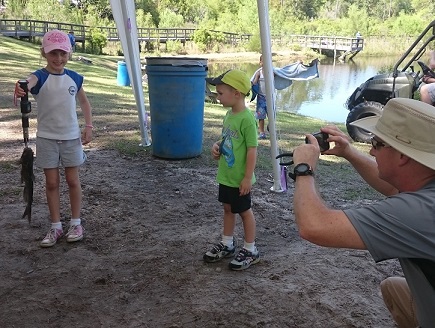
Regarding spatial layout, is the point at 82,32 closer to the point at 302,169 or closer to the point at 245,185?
the point at 245,185

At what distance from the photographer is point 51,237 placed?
141 inches

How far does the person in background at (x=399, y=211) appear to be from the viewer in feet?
5.23

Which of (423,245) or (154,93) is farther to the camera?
(154,93)

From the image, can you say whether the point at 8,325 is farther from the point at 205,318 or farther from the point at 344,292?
the point at 344,292

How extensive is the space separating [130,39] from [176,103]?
1106 millimetres

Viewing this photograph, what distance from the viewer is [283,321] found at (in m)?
2.69

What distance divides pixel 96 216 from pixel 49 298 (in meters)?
1.34

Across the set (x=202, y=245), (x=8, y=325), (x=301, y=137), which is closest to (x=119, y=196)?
(x=202, y=245)

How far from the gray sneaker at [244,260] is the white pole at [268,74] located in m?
1.34

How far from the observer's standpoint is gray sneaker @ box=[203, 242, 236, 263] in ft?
11.0

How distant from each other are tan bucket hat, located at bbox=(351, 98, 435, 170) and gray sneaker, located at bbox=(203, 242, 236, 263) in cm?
184

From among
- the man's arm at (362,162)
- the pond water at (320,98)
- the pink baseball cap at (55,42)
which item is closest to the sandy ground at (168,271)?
the man's arm at (362,162)

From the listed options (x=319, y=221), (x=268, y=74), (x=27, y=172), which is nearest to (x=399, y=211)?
(x=319, y=221)

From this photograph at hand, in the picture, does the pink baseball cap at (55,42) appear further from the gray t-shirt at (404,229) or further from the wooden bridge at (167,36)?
the wooden bridge at (167,36)
